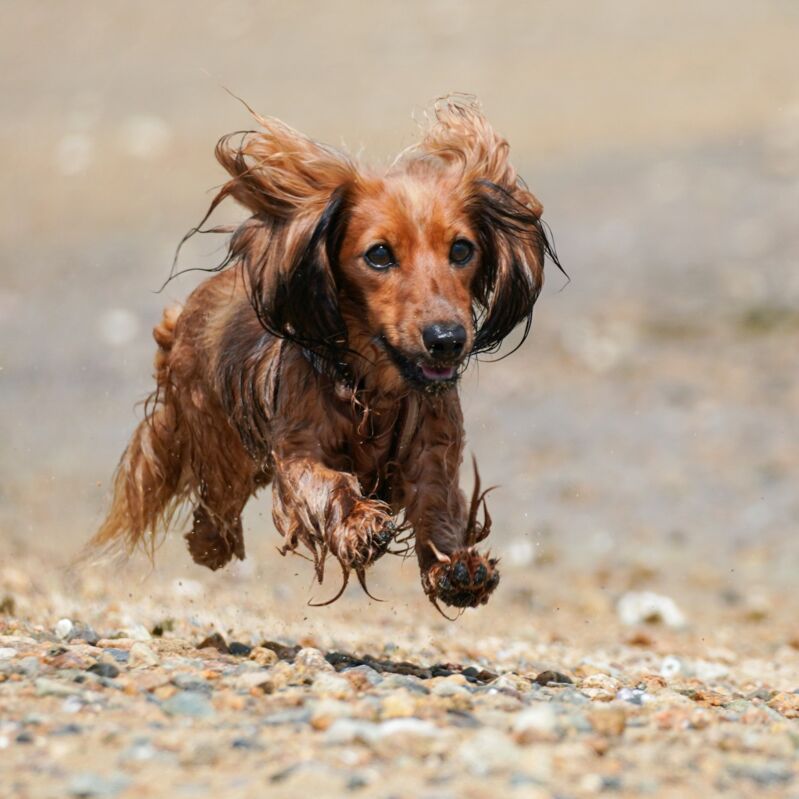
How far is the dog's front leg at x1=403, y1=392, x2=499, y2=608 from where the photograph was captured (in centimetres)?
560

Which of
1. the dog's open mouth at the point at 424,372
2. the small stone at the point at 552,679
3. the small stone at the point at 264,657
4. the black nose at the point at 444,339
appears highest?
the black nose at the point at 444,339

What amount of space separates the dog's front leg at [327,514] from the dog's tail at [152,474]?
1.50m

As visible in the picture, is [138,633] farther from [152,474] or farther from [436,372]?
[436,372]

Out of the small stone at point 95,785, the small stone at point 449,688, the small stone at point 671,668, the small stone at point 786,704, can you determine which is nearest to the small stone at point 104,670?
the small stone at point 449,688

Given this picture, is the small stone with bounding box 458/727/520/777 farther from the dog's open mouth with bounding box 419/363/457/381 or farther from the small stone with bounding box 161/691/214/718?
the dog's open mouth with bounding box 419/363/457/381

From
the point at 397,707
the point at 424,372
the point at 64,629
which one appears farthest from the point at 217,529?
the point at 397,707

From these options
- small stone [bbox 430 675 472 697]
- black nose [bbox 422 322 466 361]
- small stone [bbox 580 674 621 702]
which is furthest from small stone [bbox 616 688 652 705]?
black nose [bbox 422 322 466 361]

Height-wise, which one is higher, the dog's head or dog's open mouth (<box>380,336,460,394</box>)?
the dog's head

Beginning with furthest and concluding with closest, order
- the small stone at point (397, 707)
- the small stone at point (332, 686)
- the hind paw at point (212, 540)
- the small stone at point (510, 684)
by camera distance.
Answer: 1. the hind paw at point (212, 540)
2. the small stone at point (510, 684)
3. the small stone at point (332, 686)
4. the small stone at point (397, 707)

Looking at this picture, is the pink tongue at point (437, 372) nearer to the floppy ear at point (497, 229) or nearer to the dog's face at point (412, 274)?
the dog's face at point (412, 274)

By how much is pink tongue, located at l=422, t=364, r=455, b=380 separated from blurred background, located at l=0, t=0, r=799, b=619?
118cm

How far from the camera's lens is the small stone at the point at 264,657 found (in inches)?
226

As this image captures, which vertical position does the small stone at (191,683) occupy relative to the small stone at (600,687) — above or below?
below

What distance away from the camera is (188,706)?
4.50 meters
